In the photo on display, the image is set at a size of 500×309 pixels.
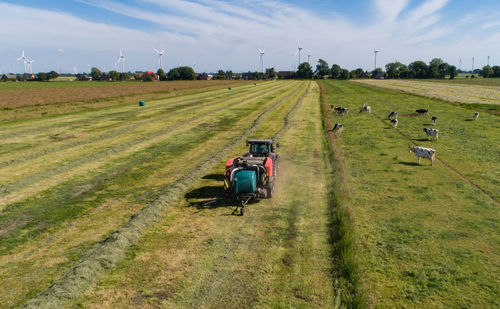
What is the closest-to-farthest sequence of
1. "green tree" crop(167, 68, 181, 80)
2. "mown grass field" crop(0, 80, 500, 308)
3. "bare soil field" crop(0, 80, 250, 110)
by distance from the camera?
1. "mown grass field" crop(0, 80, 500, 308)
2. "bare soil field" crop(0, 80, 250, 110)
3. "green tree" crop(167, 68, 181, 80)

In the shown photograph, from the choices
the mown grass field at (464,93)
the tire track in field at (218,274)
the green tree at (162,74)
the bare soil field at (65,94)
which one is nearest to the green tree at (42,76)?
the green tree at (162,74)

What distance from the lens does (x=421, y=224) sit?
37.5 feet

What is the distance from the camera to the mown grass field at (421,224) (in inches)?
317

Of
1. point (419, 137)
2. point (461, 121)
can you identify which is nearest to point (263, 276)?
point (419, 137)

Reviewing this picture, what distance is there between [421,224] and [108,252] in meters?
11.1

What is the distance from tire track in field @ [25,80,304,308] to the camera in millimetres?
7861

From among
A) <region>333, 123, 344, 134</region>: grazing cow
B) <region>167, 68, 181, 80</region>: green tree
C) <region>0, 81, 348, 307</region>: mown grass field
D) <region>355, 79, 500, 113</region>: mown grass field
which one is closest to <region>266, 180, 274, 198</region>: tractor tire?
<region>0, 81, 348, 307</region>: mown grass field

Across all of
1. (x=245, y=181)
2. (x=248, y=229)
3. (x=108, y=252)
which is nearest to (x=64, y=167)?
(x=108, y=252)

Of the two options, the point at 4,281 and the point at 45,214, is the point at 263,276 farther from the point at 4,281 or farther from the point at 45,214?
the point at 45,214

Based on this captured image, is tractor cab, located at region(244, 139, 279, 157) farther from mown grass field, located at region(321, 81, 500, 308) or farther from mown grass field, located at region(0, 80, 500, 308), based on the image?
mown grass field, located at region(321, 81, 500, 308)

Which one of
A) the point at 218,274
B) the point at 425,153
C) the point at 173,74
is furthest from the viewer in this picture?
the point at 173,74

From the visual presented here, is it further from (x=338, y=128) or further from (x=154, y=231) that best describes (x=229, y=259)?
(x=338, y=128)

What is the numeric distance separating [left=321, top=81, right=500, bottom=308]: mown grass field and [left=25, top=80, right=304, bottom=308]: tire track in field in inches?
285

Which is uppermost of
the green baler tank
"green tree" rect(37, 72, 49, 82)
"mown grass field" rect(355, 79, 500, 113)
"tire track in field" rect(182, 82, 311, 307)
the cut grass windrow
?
"green tree" rect(37, 72, 49, 82)
